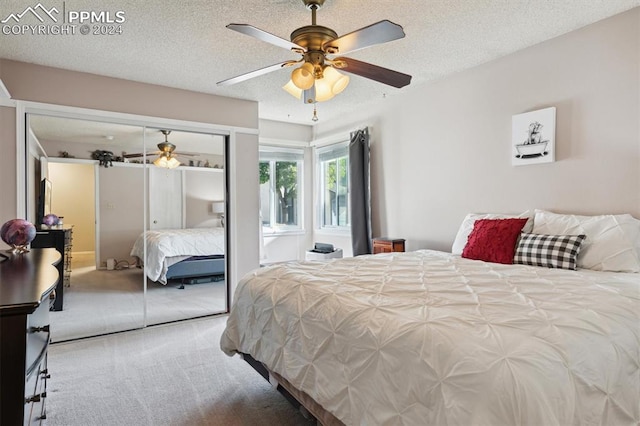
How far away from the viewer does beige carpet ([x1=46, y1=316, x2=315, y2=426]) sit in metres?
2.08

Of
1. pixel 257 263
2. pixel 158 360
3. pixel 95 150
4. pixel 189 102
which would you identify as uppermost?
pixel 189 102

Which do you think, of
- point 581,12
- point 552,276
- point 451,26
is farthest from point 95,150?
point 581,12

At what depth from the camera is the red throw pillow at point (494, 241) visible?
2643 millimetres

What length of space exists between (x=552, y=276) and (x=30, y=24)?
377cm

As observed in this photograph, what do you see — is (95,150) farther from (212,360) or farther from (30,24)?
(212,360)

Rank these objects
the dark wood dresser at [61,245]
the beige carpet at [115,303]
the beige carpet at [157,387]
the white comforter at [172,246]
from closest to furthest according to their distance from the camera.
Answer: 1. the beige carpet at [157,387]
2. the dark wood dresser at [61,245]
3. the beige carpet at [115,303]
4. the white comforter at [172,246]

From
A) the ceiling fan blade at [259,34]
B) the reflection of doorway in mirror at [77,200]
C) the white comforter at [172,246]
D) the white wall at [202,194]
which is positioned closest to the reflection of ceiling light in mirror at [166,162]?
the white wall at [202,194]

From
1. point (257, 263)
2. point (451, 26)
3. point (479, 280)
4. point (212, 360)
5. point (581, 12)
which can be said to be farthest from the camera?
point (257, 263)

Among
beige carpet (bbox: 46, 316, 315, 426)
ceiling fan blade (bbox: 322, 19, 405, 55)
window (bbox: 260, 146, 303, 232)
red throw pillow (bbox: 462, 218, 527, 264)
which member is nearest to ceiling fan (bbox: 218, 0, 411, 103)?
ceiling fan blade (bbox: 322, 19, 405, 55)

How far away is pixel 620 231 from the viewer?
7.52ft

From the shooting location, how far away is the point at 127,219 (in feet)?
12.2

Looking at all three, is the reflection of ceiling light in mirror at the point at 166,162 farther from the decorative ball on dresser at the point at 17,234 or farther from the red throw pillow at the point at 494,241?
the red throw pillow at the point at 494,241

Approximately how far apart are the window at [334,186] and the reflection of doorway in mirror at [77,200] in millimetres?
3155

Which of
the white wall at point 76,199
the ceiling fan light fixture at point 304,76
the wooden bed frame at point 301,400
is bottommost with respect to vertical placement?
the wooden bed frame at point 301,400
